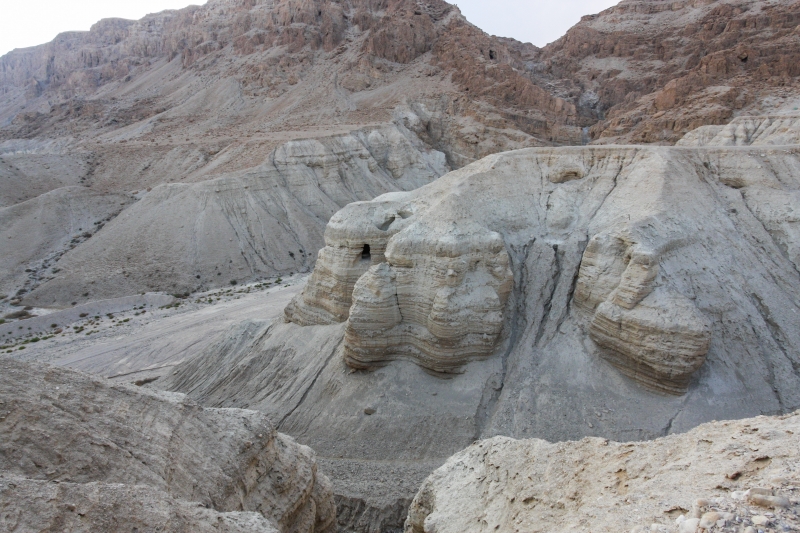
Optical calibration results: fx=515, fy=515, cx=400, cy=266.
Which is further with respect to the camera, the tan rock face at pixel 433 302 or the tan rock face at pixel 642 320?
the tan rock face at pixel 433 302

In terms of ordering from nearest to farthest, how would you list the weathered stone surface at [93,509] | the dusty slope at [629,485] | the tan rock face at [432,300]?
the dusty slope at [629,485] → the weathered stone surface at [93,509] → the tan rock face at [432,300]

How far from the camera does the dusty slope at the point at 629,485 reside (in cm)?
Result: 418

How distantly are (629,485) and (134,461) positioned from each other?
5757mm

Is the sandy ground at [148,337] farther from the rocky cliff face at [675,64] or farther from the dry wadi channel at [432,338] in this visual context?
the rocky cliff face at [675,64]

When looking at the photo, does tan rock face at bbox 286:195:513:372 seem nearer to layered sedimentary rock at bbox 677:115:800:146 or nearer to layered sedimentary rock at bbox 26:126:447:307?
layered sedimentary rock at bbox 677:115:800:146

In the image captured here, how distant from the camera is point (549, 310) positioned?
14414 millimetres

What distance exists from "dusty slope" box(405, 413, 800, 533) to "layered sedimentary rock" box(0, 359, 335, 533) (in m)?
2.45

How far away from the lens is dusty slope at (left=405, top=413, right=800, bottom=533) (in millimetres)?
4184

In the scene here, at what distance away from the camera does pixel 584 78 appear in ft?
196

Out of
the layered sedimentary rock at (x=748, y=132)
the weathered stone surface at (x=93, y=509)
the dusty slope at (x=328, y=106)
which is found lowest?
the weathered stone surface at (x=93, y=509)

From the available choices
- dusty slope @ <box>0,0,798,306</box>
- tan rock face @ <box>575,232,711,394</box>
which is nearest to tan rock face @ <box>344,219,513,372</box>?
tan rock face @ <box>575,232,711,394</box>

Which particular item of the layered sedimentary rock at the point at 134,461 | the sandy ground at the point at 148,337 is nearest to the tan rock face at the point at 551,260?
the layered sedimentary rock at the point at 134,461

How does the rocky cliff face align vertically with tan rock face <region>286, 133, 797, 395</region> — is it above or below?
above

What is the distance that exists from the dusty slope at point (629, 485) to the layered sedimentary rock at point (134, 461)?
2.45m
